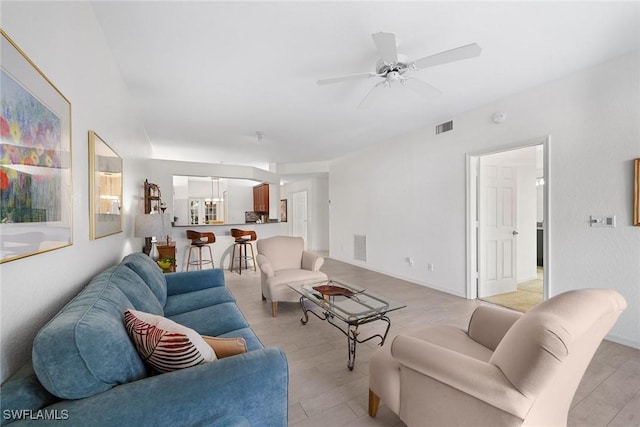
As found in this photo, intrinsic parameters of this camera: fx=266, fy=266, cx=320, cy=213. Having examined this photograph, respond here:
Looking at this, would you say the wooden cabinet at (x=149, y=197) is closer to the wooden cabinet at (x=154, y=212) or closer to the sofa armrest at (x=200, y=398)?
the wooden cabinet at (x=154, y=212)

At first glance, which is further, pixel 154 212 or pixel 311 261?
pixel 154 212

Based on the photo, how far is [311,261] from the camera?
12.1ft

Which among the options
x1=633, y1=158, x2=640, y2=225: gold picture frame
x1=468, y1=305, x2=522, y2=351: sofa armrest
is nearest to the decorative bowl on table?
x1=468, y1=305, x2=522, y2=351: sofa armrest

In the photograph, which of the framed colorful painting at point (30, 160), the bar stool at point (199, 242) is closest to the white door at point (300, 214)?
the bar stool at point (199, 242)

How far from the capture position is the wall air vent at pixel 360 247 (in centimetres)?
592

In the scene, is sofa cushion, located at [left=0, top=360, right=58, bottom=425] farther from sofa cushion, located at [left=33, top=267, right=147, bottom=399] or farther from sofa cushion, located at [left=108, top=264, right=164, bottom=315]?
sofa cushion, located at [left=108, top=264, right=164, bottom=315]

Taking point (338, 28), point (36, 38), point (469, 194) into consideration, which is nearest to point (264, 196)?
point (469, 194)

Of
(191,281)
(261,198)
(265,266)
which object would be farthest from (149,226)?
(261,198)

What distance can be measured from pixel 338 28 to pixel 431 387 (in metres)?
2.36

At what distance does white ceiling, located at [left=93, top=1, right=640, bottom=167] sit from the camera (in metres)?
1.86

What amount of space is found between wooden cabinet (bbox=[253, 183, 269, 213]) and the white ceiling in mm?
3647

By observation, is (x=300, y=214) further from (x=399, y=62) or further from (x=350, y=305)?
Answer: (x=399, y=62)

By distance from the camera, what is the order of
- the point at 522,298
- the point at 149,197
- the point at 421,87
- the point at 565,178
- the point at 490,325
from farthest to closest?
the point at 149,197 < the point at 522,298 < the point at 565,178 < the point at 421,87 < the point at 490,325

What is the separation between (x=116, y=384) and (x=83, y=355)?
17 cm
